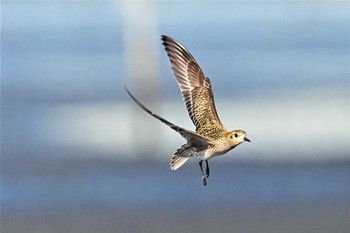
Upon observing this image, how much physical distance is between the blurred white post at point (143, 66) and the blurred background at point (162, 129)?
0.02 m

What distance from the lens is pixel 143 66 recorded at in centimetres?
1797

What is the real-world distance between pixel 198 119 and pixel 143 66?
10366mm

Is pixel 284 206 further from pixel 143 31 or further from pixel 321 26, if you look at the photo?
pixel 321 26

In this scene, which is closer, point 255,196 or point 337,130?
point 255,196

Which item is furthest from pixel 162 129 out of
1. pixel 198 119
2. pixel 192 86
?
pixel 198 119

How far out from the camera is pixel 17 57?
24.4 metres

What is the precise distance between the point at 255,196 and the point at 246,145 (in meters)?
2.23

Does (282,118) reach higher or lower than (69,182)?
higher

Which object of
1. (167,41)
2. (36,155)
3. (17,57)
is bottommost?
(167,41)

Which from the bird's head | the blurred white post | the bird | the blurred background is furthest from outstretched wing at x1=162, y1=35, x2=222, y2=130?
the blurred white post

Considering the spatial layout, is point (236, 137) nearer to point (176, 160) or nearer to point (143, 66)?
point (176, 160)

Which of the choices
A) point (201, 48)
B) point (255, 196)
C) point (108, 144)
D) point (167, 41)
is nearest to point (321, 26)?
point (201, 48)

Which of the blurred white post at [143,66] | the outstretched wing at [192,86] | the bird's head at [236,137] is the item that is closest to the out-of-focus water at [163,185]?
the blurred white post at [143,66]

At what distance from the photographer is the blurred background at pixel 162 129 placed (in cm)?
1400
